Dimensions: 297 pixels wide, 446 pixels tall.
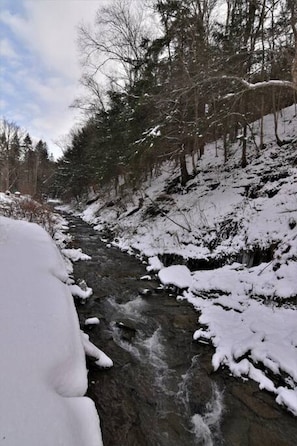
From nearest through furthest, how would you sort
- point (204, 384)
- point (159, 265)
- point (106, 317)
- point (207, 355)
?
1. point (204, 384)
2. point (207, 355)
3. point (106, 317)
4. point (159, 265)

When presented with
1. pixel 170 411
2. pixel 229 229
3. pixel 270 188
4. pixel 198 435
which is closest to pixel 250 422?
pixel 198 435

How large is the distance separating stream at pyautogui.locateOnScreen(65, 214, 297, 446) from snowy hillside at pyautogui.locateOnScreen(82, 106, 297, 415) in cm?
29

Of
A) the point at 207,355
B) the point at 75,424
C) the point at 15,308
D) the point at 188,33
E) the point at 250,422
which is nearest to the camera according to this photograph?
the point at 75,424

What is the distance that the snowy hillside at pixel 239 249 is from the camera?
4.54 metres

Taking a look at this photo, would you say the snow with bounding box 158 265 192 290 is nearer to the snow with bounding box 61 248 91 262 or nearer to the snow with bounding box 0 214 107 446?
the snow with bounding box 61 248 91 262

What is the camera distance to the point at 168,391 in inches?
156

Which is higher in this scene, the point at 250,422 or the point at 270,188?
the point at 270,188

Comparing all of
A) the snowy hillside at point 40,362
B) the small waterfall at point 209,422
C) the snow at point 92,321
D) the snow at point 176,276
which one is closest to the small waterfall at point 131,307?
the snow at point 92,321

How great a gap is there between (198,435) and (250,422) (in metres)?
0.72

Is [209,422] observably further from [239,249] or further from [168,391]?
[239,249]

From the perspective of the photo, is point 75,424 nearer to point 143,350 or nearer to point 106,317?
point 143,350

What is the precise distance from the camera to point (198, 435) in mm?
3299

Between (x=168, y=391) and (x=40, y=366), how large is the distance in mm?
1995

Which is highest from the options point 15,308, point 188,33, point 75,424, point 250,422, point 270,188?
point 188,33
